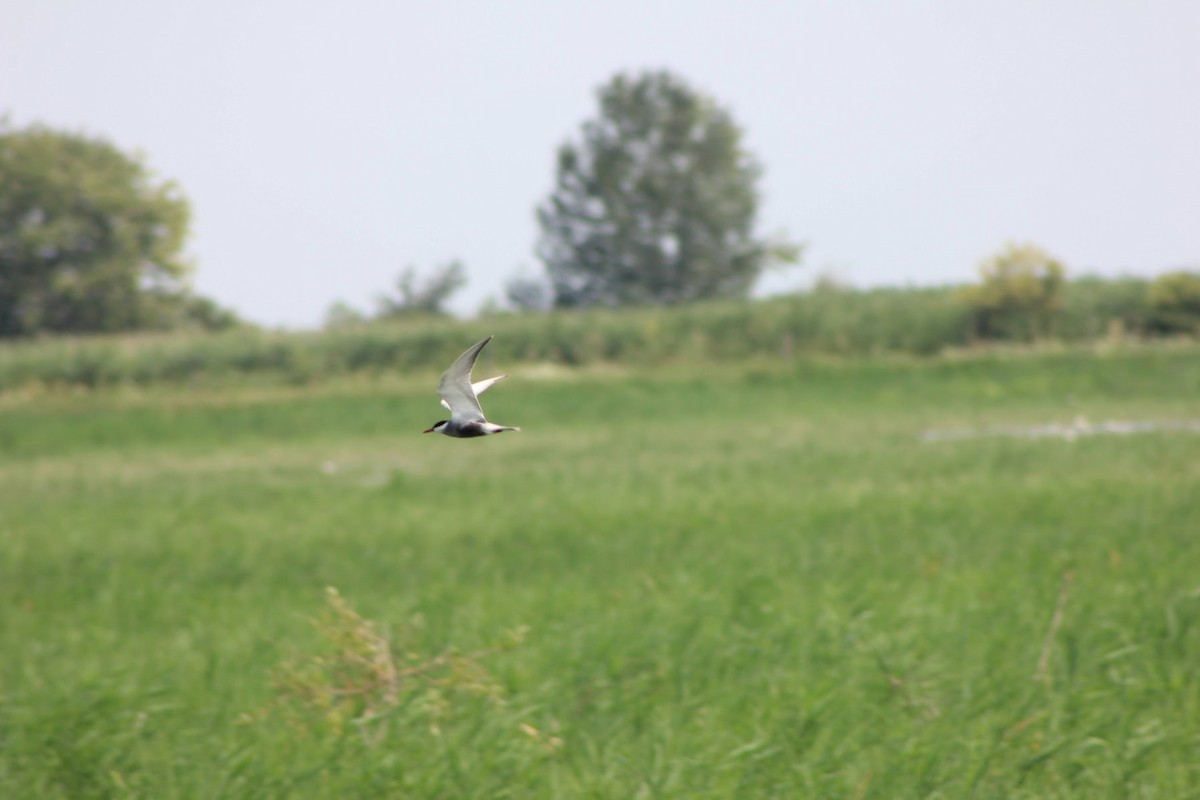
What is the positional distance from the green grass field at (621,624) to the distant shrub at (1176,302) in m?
16.8

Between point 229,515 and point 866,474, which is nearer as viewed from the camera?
point 229,515

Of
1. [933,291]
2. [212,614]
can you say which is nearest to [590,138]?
[933,291]

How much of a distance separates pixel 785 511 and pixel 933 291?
29.5 m

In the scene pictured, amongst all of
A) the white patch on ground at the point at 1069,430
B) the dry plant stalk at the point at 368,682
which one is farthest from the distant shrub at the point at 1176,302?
the dry plant stalk at the point at 368,682

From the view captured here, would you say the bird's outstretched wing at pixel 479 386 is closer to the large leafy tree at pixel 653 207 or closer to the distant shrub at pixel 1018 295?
the distant shrub at pixel 1018 295

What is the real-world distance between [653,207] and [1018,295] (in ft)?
64.7

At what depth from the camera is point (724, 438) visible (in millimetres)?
20062

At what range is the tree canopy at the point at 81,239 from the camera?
41562 millimetres

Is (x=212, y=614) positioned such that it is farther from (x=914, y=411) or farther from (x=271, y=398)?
(x=271, y=398)

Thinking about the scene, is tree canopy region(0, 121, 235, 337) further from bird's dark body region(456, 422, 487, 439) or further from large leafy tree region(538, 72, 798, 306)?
bird's dark body region(456, 422, 487, 439)

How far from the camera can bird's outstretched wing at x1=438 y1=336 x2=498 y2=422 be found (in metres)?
1.22

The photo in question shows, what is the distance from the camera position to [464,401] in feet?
4.10

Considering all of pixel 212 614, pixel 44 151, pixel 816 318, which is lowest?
pixel 212 614

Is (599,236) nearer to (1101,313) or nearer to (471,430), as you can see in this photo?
(1101,313)
